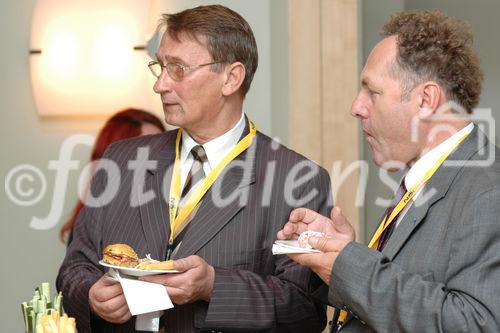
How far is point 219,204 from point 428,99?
28.0 inches

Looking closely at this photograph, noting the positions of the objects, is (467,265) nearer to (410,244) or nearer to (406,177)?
(410,244)

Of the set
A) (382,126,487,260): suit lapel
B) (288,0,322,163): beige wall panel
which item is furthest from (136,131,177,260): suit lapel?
(288,0,322,163): beige wall panel

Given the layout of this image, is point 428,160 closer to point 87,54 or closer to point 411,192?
point 411,192

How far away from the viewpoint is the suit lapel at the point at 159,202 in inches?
102

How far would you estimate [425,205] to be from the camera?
2150 mm

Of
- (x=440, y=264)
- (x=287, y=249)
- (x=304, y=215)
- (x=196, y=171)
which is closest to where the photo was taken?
(x=440, y=264)

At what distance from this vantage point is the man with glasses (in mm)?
2537

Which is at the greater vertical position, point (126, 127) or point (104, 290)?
point (126, 127)

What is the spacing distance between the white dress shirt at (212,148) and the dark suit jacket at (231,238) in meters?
0.05

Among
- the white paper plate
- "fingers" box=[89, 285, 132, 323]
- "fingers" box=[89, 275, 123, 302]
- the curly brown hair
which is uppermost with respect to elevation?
the curly brown hair

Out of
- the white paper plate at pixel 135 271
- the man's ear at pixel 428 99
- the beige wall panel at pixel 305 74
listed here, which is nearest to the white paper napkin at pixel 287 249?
the white paper plate at pixel 135 271

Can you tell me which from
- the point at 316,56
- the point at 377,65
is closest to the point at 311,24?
the point at 316,56

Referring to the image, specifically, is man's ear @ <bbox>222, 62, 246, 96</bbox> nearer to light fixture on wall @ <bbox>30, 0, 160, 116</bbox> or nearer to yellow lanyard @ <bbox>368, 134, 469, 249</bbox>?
yellow lanyard @ <bbox>368, 134, 469, 249</bbox>

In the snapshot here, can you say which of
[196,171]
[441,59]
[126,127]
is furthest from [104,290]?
[126,127]
